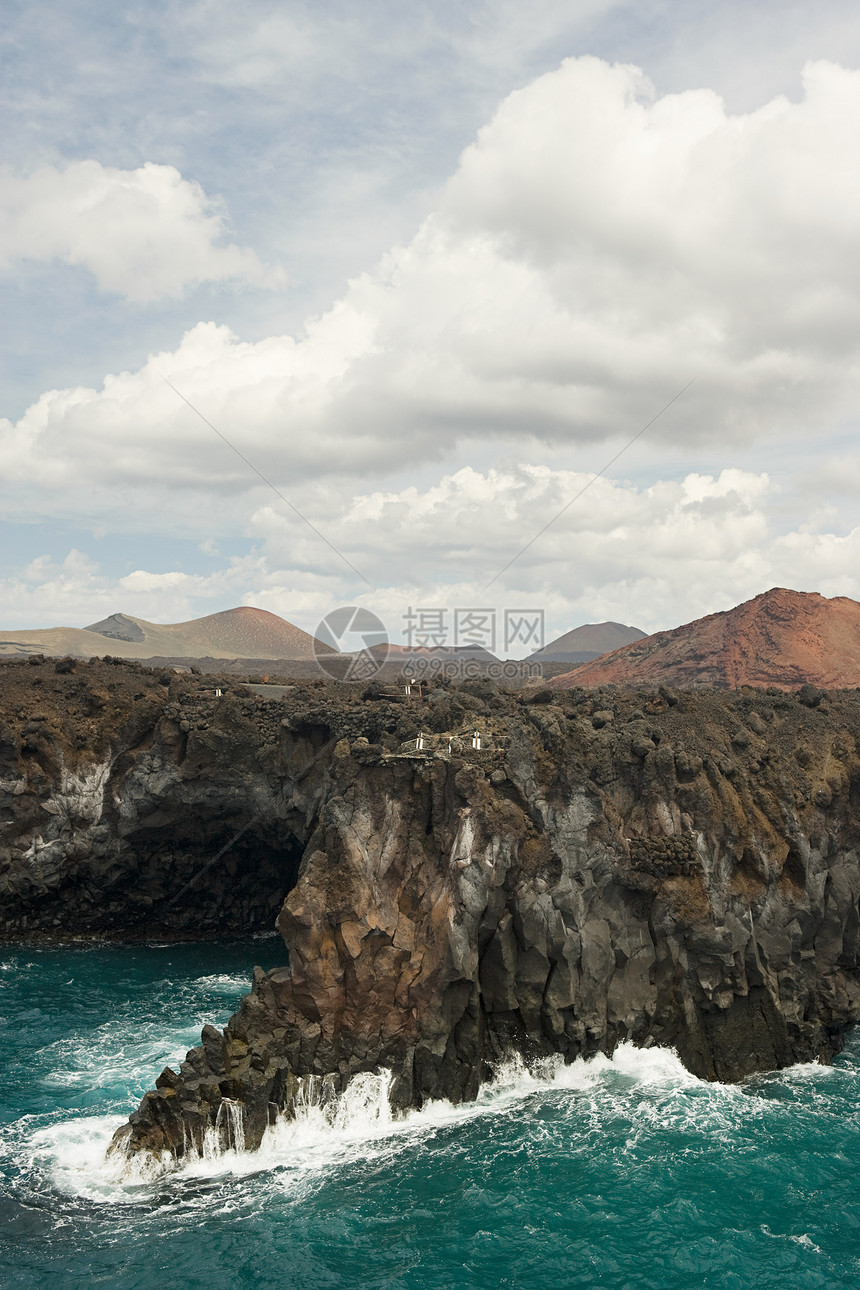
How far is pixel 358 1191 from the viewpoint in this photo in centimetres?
3238

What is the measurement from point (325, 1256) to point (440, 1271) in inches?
150

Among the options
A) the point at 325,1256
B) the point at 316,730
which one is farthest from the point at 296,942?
the point at 316,730

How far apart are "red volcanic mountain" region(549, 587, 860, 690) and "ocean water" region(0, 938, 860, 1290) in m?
75.2

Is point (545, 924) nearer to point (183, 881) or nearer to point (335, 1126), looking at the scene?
point (335, 1126)

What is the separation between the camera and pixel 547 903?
4094cm

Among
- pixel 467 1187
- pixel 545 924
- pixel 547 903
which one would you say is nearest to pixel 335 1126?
pixel 467 1187

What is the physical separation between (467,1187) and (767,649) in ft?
324

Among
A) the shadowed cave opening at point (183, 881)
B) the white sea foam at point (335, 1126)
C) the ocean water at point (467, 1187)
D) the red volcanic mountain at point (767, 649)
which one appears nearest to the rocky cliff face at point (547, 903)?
the white sea foam at point (335, 1126)

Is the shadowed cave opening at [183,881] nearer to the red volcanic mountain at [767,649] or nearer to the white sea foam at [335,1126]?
the white sea foam at [335,1126]

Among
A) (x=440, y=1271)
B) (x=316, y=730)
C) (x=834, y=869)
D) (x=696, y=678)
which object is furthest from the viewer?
(x=696, y=678)

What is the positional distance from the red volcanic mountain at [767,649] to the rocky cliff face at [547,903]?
62535 mm

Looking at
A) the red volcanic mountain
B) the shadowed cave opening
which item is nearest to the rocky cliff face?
the shadowed cave opening

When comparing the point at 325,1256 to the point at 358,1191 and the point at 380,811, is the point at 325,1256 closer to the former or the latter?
the point at 358,1191

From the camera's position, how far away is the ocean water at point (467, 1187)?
28531mm
